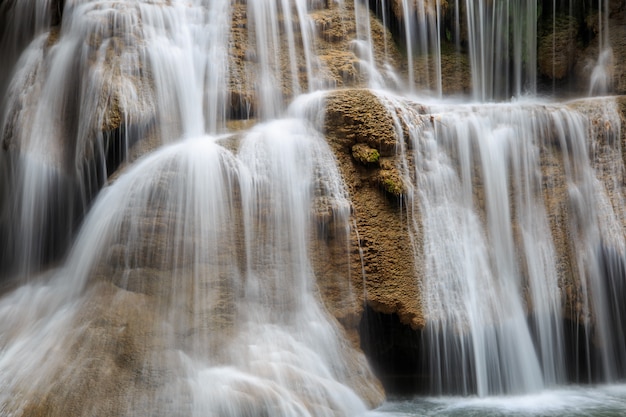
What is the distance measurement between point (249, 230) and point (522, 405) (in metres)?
3.93

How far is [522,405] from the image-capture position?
675cm

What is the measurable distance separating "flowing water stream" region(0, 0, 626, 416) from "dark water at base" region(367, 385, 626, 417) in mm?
43

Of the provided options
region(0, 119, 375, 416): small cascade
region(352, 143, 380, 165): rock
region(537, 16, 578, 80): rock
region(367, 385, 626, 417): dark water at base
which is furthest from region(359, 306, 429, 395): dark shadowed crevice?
region(537, 16, 578, 80): rock

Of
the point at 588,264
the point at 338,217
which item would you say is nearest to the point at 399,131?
the point at 338,217

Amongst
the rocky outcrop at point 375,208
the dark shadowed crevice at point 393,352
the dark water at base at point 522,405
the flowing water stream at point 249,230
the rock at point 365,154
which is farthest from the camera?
the rock at point 365,154

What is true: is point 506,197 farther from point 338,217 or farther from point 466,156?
point 338,217

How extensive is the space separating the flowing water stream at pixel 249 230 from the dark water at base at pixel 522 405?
4 centimetres

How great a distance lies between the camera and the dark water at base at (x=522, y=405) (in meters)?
6.45

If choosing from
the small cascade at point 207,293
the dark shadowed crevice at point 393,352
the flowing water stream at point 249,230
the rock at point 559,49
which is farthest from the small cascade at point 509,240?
the rock at point 559,49

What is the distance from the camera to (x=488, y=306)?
7.46 meters

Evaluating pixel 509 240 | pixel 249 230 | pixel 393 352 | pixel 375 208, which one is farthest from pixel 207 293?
pixel 509 240

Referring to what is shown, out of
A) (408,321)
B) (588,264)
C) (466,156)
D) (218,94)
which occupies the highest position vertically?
(218,94)

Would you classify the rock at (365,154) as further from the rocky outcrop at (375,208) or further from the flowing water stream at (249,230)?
the flowing water stream at (249,230)

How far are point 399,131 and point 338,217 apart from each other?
155 cm
